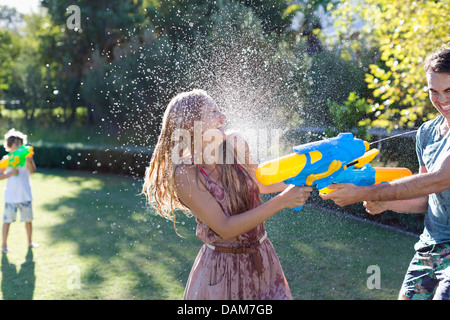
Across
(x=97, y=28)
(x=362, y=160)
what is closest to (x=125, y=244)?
(x=362, y=160)

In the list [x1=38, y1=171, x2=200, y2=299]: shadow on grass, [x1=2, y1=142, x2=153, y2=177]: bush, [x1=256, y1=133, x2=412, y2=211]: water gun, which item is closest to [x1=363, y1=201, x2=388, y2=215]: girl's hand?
[x1=256, y1=133, x2=412, y2=211]: water gun

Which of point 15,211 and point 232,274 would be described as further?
point 15,211

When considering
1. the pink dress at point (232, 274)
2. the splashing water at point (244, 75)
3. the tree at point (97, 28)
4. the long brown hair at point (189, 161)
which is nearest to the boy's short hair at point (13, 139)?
the splashing water at point (244, 75)

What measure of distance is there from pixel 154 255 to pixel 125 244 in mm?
653

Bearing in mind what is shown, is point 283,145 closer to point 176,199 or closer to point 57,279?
point 57,279

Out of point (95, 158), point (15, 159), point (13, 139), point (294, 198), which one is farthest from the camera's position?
point (95, 158)

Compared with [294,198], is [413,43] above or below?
above

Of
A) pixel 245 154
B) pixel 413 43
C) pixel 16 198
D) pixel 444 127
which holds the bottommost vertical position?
pixel 16 198

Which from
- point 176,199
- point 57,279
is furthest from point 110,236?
point 176,199

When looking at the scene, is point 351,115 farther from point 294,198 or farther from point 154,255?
point 294,198

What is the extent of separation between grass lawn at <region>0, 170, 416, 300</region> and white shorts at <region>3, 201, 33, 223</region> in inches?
17.0

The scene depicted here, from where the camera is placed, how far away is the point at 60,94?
21.4 m

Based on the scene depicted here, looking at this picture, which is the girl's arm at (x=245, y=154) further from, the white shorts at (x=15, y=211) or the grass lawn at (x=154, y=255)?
the white shorts at (x=15, y=211)

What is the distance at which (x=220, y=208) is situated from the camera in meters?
2.07
